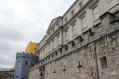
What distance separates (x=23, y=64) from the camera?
33.2 metres

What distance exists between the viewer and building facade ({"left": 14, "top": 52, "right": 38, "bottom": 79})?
106 ft

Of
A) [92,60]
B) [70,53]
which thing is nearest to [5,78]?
[70,53]

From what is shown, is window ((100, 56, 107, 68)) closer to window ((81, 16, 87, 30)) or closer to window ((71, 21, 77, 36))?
window ((81, 16, 87, 30))

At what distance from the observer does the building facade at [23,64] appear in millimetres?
32188

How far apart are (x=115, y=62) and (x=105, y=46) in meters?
1.13

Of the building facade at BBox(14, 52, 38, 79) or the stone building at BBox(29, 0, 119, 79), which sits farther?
the building facade at BBox(14, 52, 38, 79)

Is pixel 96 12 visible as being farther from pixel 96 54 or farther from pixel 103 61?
pixel 103 61

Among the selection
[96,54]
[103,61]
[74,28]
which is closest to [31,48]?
[74,28]

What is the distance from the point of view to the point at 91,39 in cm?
884

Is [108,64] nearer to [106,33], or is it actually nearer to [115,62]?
[115,62]

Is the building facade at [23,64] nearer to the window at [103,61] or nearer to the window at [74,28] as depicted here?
the window at [74,28]

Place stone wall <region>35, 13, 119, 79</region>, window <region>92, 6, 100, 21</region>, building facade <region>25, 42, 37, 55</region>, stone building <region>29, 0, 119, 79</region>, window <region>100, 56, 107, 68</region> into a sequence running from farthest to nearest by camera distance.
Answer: building facade <region>25, 42, 37, 55</region> < window <region>92, 6, 100, 21</region> < window <region>100, 56, 107, 68</region> < stone building <region>29, 0, 119, 79</region> < stone wall <region>35, 13, 119, 79</region>

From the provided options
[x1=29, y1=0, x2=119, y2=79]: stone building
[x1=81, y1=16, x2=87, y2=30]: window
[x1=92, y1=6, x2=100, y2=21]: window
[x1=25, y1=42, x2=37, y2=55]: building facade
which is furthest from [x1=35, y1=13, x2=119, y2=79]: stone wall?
[x1=25, y1=42, x2=37, y2=55]: building facade

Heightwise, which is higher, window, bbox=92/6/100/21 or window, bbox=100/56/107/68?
window, bbox=92/6/100/21
